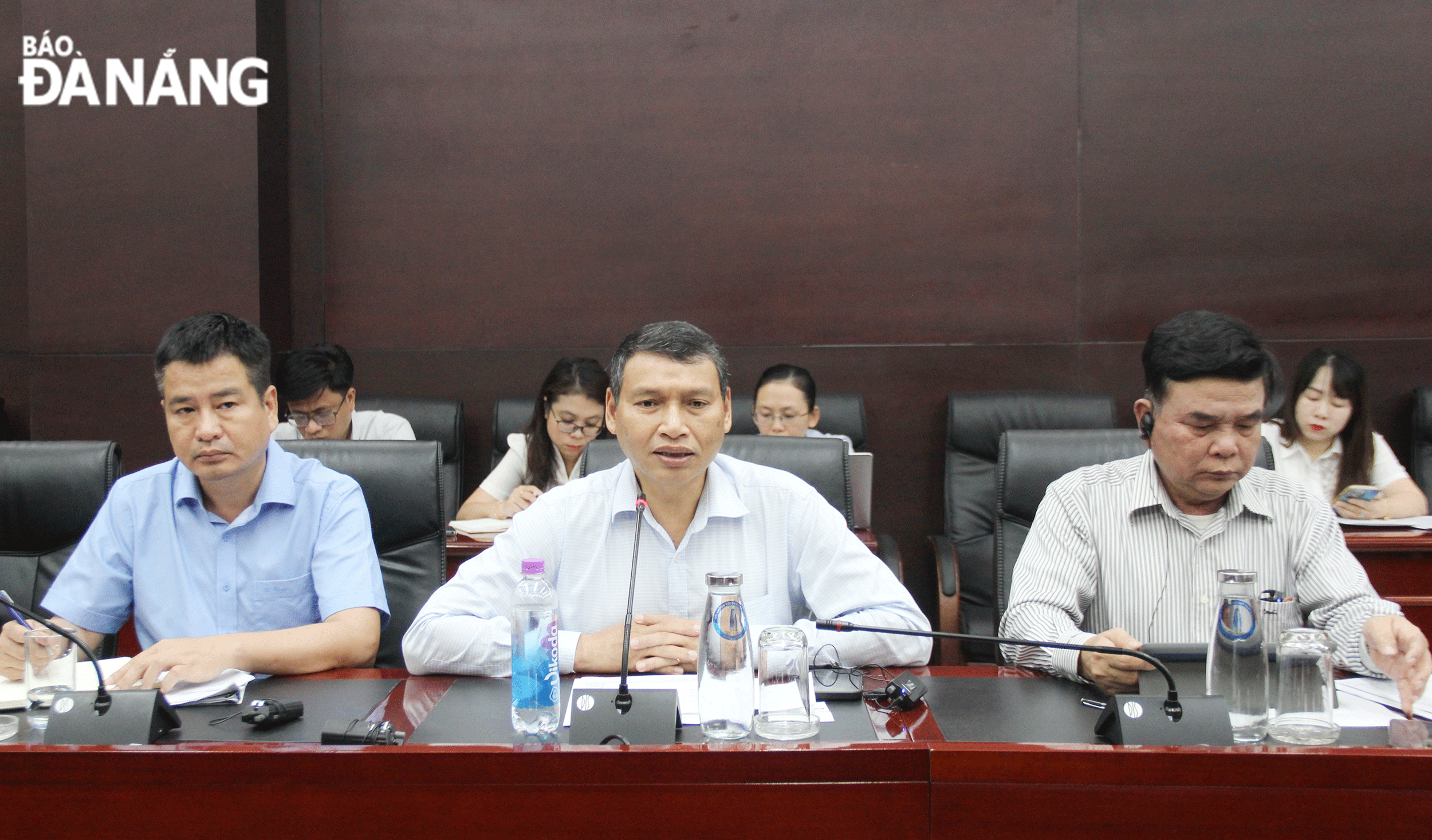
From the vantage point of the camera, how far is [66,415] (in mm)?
3643

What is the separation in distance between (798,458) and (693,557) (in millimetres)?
523

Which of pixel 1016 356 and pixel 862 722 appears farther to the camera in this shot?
pixel 1016 356

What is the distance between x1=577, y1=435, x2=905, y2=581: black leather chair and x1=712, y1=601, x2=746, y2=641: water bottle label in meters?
0.84

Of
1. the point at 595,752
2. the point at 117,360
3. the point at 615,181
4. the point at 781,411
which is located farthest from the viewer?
the point at 615,181

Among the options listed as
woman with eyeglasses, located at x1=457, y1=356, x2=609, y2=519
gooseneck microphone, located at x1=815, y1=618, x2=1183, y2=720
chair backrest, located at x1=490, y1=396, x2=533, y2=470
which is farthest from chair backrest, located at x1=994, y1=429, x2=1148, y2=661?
chair backrest, located at x1=490, y1=396, x2=533, y2=470

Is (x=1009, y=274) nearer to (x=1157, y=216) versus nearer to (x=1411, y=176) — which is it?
(x=1157, y=216)

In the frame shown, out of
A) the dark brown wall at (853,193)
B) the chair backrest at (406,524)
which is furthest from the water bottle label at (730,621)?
the dark brown wall at (853,193)

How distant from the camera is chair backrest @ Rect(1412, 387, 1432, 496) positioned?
3441mm

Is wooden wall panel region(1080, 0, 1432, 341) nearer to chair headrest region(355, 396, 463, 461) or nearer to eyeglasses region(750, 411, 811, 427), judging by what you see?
eyeglasses region(750, 411, 811, 427)

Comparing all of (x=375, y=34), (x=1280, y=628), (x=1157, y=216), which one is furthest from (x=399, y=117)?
(x=1280, y=628)

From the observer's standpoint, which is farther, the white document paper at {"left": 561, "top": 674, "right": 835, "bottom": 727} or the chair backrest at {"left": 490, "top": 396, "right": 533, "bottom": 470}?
the chair backrest at {"left": 490, "top": 396, "right": 533, "bottom": 470}

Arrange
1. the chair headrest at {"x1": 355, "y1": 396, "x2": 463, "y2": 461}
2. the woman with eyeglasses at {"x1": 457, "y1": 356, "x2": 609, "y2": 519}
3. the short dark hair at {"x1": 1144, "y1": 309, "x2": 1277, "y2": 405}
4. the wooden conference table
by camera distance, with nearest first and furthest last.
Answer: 1. the wooden conference table
2. the short dark hair at {"x1": 1144, "y1": 309, "x2": 1277, "y2": 405}
3. the woman with eyeglasses at {"x1": 457, "y1": 356, "x2": 609, "y2": 519}
4. the chair headrest at {"x1": 355, "y1": 396, "x2": 463, "y2": 461}

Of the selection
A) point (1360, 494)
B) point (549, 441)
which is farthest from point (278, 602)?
point (1360, 494)

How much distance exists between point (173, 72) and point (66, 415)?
4.28ft
